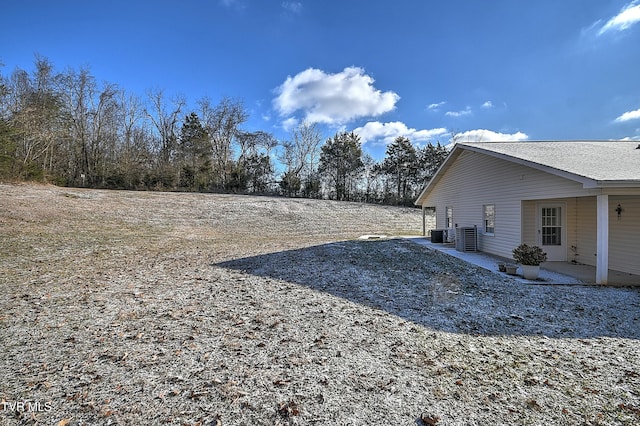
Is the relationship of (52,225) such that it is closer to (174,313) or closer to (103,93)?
(174,313)

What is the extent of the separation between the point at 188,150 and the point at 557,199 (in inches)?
1243

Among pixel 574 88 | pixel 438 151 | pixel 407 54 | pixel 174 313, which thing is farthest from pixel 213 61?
pixel 438 151

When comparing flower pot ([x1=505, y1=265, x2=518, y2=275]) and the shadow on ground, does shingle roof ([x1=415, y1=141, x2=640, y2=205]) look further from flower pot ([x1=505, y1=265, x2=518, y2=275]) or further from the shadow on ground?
flower pot ([x1=505, y1=265, x2=518, y2=275])

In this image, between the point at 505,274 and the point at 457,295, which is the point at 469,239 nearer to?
the point at 505,274

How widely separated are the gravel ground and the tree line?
2146cm

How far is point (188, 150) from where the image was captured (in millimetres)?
31594

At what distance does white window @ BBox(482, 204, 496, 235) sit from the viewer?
34.8 ft

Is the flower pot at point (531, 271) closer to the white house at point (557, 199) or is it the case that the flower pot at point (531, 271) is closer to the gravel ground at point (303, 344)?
the gravel ground at point (303, 344)

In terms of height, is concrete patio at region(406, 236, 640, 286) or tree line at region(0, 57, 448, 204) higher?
tree line at region(0, 57, 448, 204)

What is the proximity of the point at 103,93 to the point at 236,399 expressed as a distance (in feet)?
117

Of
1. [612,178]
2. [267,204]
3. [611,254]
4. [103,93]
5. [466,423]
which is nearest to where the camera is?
[466,423]

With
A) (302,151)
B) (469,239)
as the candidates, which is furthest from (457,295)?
(302,151)

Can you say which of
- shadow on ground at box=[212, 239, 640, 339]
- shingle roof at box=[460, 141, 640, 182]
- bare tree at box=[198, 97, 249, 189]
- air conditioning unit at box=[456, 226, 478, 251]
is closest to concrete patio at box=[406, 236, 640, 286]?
shadow on ground at box=[212, 239, 640, 339]

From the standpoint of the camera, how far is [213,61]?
16.3m
